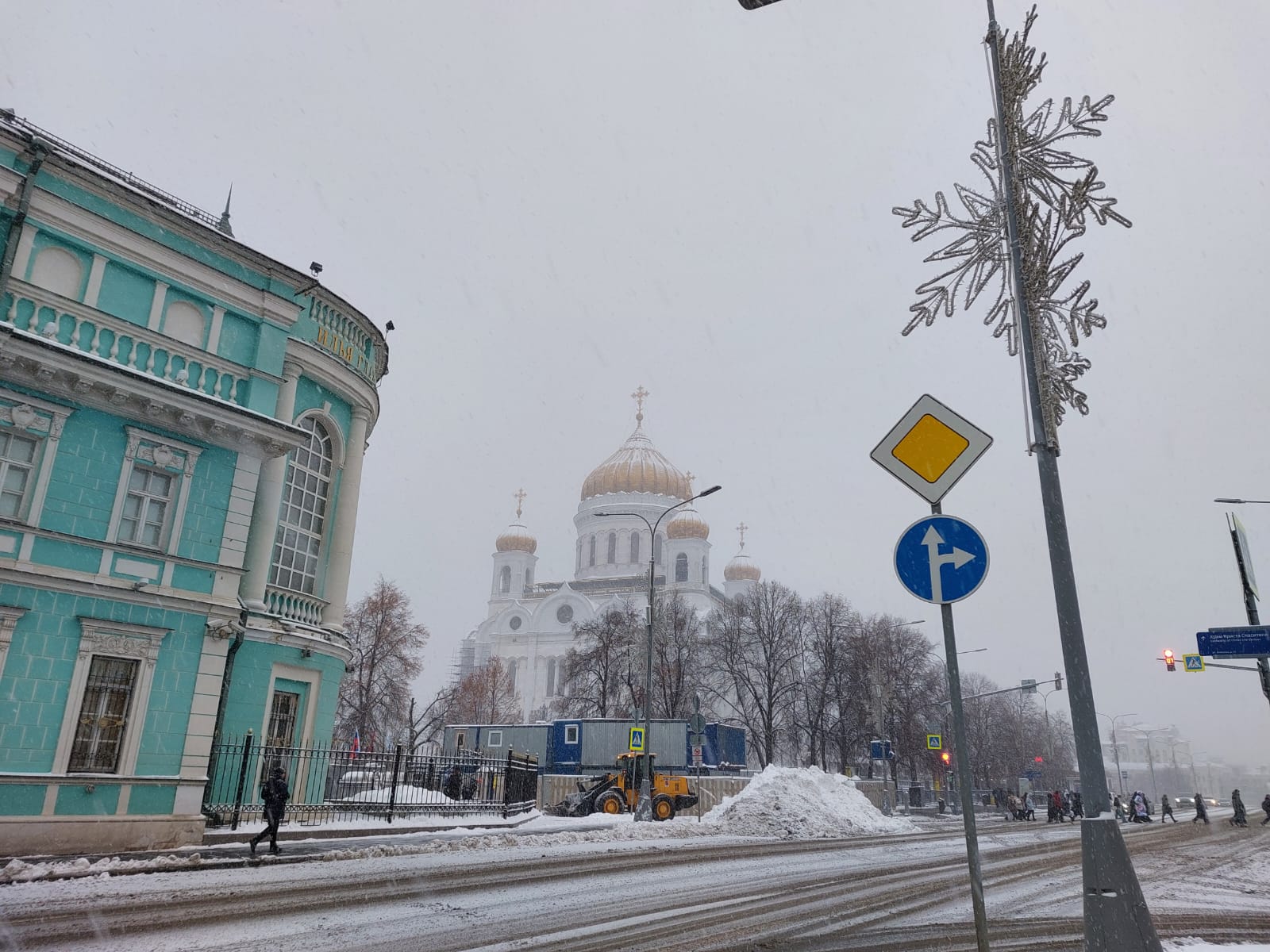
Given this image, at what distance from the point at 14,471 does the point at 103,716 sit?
4.24 m

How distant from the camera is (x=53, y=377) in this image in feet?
47.3

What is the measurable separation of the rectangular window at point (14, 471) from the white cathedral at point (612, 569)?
68.0 m

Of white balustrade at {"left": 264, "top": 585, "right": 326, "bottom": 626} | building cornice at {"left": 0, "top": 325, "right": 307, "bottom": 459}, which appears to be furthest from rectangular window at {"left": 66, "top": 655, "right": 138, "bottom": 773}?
white balustrade at {"left": 264, "top": 585, "right": 326, "bottom": 626}

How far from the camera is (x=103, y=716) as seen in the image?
569 inches

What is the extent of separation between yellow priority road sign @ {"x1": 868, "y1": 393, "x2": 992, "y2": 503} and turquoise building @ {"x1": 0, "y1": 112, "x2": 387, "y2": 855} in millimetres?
13641

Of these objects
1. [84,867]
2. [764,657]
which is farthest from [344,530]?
[764,657]

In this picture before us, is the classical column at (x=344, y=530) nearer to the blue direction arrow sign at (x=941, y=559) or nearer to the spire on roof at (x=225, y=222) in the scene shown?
the spire on roof at (x=225, y=222)

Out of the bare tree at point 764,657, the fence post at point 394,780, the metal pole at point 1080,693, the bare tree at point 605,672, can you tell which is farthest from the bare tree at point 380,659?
the metal pole at point 1080,693

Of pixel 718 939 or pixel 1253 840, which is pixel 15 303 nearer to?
pixel 718 939

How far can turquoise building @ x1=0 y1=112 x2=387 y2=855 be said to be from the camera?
1383 cm

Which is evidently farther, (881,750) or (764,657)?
(764,657)

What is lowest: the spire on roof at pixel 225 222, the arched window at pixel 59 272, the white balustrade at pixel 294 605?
the white balustrade at pixel 294 605

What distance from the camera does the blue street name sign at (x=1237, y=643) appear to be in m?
14.7

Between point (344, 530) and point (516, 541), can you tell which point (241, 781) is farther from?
point (516, 541)
